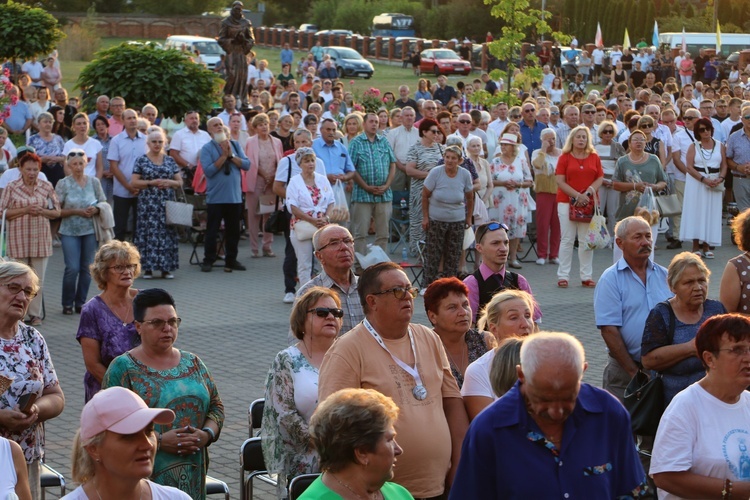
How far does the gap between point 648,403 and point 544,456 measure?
2.83 metres

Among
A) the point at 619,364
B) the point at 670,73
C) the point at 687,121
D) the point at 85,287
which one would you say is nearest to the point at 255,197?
the point at 85,287

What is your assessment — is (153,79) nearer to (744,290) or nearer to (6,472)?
(744,290)

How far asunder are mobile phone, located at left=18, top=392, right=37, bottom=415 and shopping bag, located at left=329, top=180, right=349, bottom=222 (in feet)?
24.9

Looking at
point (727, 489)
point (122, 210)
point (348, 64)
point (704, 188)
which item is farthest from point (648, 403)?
point (348, 64)

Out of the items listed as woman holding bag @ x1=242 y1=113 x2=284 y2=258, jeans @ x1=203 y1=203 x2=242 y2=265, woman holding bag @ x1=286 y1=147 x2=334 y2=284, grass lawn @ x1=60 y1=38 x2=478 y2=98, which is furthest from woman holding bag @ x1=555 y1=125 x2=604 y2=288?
grass lawn @ x1=60 y1=38 x2=478 y2=98

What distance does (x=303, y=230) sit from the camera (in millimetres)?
13695

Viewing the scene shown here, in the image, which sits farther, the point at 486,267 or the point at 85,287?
the point at 85,287

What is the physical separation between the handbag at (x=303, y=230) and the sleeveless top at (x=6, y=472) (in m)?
8.38

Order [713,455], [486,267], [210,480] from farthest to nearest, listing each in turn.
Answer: [486,267]
[210,480]
[713,455]

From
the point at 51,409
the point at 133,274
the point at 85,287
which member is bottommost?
the point at 85,287

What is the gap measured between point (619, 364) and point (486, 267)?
136cm

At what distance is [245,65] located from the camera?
2514cm

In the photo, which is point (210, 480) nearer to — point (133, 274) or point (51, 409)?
point (51, 409)

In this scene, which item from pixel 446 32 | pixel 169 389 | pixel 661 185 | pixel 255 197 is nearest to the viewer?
pixel 169 389
